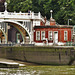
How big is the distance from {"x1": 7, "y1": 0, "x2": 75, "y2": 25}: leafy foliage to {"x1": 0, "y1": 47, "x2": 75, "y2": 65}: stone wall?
2359 centimetres

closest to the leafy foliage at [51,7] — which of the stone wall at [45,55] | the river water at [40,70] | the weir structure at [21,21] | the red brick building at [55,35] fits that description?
the weir structure at [21,21]

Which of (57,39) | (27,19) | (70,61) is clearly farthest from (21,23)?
(70,61)

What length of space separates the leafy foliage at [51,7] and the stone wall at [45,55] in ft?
77.4

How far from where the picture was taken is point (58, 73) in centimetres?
6000

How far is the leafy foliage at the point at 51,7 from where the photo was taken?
9644cm

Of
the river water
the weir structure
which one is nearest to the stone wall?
the river water

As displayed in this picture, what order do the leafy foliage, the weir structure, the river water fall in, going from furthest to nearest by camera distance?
the leafy foliage, the weir structure, the river water

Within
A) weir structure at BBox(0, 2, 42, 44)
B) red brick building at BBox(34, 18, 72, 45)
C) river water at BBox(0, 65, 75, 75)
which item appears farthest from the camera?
weir structure at BBox(0, 2, 42, 44)

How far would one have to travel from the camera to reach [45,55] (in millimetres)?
72250

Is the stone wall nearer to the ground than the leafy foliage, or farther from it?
nearer to the ground

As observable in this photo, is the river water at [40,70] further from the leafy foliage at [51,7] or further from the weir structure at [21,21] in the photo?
the leafy foliage at [51,7]

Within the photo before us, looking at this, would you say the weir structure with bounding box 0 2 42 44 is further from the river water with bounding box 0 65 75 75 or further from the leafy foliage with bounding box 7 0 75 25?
the river water with bounding box 0 65 75 75

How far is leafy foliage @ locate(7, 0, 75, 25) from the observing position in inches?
3797

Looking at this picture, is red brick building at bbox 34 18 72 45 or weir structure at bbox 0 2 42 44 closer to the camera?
red brick building at bbox 34 18 72 45
